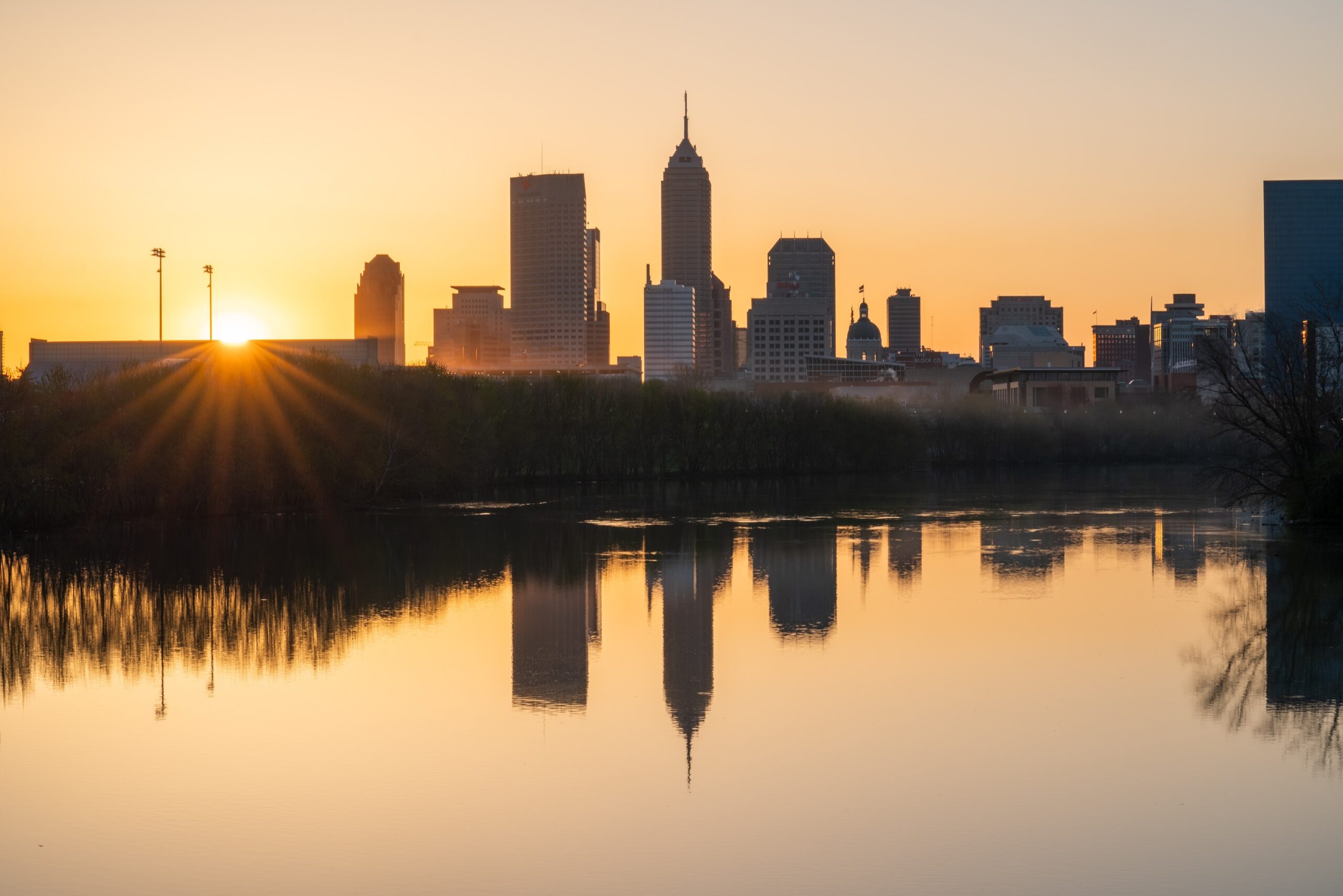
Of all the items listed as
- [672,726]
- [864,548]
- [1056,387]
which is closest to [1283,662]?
[672,726]

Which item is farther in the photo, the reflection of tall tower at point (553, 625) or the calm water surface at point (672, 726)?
the reflection of tall tower at point (553, 625)

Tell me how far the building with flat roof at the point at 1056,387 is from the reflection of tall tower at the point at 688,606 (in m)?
141

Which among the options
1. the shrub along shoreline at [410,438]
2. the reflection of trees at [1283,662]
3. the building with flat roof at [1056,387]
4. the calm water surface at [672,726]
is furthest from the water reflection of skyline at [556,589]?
the building with flat roof at [1056,387]

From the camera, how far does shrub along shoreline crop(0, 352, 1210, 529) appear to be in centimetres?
5297

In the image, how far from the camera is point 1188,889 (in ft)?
47.8

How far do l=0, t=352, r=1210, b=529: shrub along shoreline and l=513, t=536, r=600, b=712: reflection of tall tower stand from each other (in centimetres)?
1777

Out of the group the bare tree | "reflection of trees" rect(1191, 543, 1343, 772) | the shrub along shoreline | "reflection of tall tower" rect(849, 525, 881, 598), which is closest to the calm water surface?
"reflection of trees" rect(1191, 543, 1343, 772)

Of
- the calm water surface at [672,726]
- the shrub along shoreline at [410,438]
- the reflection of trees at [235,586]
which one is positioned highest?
the shrub along shoreline at [410,438]

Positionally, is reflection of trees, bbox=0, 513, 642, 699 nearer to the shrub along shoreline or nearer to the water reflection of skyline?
the water reflection of skyline

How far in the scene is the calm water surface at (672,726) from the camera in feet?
51.8

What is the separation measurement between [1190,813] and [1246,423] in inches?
1449

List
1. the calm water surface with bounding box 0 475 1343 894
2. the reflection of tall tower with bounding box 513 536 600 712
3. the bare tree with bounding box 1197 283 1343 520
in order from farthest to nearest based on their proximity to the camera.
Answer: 1. the bare tree with bounding box 1197 283 1343 520
2. the reflection of tall tower with bounding box 513 536 600 712
3. the calm water surface with bounding box 0 475 1343 894

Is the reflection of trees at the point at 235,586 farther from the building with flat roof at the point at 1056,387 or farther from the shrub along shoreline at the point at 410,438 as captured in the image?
the building with flat roof at the point at 1056,387

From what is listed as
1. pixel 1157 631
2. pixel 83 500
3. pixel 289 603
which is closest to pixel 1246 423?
pixel 1157 631
